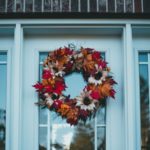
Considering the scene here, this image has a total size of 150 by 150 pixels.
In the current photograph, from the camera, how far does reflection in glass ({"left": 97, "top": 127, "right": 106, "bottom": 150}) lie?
3.92 m

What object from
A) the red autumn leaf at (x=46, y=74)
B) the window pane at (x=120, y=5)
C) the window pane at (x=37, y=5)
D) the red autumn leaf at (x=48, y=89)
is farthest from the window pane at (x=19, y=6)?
the window pane at (x=120, y=5)

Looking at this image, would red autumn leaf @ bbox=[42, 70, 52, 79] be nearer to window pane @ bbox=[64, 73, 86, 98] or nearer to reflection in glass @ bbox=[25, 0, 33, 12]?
window pane @ bbox=[64, 73, 86, 98]

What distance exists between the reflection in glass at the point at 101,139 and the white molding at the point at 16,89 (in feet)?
2.16

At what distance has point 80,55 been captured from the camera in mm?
3975

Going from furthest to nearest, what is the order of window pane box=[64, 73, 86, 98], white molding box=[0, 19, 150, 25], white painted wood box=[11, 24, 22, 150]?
window pane box=[64, 73, 86, 98]
white molding box=[0, 19, 150, 25]
white painted wood box=[11, 24, 22, 150]

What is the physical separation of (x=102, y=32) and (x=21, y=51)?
0.70 meters

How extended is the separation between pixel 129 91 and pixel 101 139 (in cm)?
48

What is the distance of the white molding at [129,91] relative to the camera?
372 cm

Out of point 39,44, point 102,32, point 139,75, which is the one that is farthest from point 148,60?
point 39,44

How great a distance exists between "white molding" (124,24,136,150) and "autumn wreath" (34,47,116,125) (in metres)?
0.16

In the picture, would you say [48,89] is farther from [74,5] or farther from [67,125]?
[74,5]

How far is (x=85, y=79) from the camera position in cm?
400

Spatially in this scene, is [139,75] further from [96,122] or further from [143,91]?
[96,122]

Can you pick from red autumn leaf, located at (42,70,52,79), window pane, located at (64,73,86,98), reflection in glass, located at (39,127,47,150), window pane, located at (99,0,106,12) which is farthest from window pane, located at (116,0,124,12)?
reflection in glass, located at (39,127,47,150)
